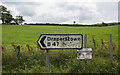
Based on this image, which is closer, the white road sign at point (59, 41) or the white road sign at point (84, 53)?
the white road sign at point (59, 41)

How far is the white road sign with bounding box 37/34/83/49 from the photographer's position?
4953mm

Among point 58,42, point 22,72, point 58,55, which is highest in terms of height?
point 58,42

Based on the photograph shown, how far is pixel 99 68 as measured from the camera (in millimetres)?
5207

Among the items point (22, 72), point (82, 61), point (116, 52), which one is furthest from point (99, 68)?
point (22, 72)

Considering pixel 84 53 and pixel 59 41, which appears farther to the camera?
pixel 84 53

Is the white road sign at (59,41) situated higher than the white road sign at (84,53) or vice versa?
the white road sign at (59,41)

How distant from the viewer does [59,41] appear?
5082 mm

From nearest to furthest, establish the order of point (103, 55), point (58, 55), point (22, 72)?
point (22, 72)
point (58, 55)
point (103, 55)

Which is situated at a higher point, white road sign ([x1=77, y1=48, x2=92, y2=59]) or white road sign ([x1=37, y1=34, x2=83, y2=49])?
white road sign ([x1=37, y1=34, x2=83, y2=49])

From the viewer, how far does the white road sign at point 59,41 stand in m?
4.95

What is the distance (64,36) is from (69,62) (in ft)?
3.70

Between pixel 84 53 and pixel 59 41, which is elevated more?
pixel 59 41

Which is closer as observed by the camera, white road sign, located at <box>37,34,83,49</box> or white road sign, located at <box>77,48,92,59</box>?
white road sign, located at <box>37,34,83,49</box>

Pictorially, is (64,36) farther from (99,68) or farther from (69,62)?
(99,68)
